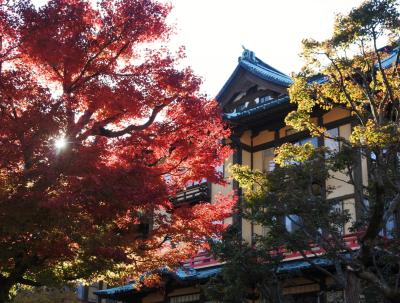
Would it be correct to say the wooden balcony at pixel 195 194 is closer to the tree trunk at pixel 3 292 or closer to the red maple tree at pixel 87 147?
the red maple tree at pixel 87 147

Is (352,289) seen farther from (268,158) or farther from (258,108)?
(268,158)

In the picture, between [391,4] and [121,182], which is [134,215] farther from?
[391,4]

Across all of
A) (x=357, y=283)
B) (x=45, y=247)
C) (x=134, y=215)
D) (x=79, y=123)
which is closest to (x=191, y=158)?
(x=134, y=215)

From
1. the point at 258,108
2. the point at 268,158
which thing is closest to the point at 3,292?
the point at 258,108

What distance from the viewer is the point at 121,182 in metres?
14.6

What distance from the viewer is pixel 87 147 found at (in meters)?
14.9

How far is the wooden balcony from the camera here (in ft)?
96.7

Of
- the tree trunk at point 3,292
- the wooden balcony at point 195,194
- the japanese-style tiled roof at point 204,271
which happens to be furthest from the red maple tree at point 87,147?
the wooden balcony at point 195,194

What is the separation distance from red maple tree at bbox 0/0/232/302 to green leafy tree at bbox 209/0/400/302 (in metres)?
3.11

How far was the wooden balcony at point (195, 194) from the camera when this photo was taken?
29.5 meters

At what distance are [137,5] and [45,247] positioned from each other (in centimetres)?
802

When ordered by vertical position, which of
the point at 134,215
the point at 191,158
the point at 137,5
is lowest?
the point at 134,215

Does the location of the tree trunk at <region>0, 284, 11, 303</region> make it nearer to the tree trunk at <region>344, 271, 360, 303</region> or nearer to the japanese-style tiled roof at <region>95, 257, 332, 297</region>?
the japanese-style tiled roof at <region>95, 257, 332, 297</region>

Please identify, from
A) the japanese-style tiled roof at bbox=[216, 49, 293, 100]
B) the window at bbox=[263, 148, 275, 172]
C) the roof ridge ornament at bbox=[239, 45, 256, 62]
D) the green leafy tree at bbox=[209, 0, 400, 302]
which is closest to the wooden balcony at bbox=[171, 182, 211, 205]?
the window at bbox=[263, 148, 275, 172]
